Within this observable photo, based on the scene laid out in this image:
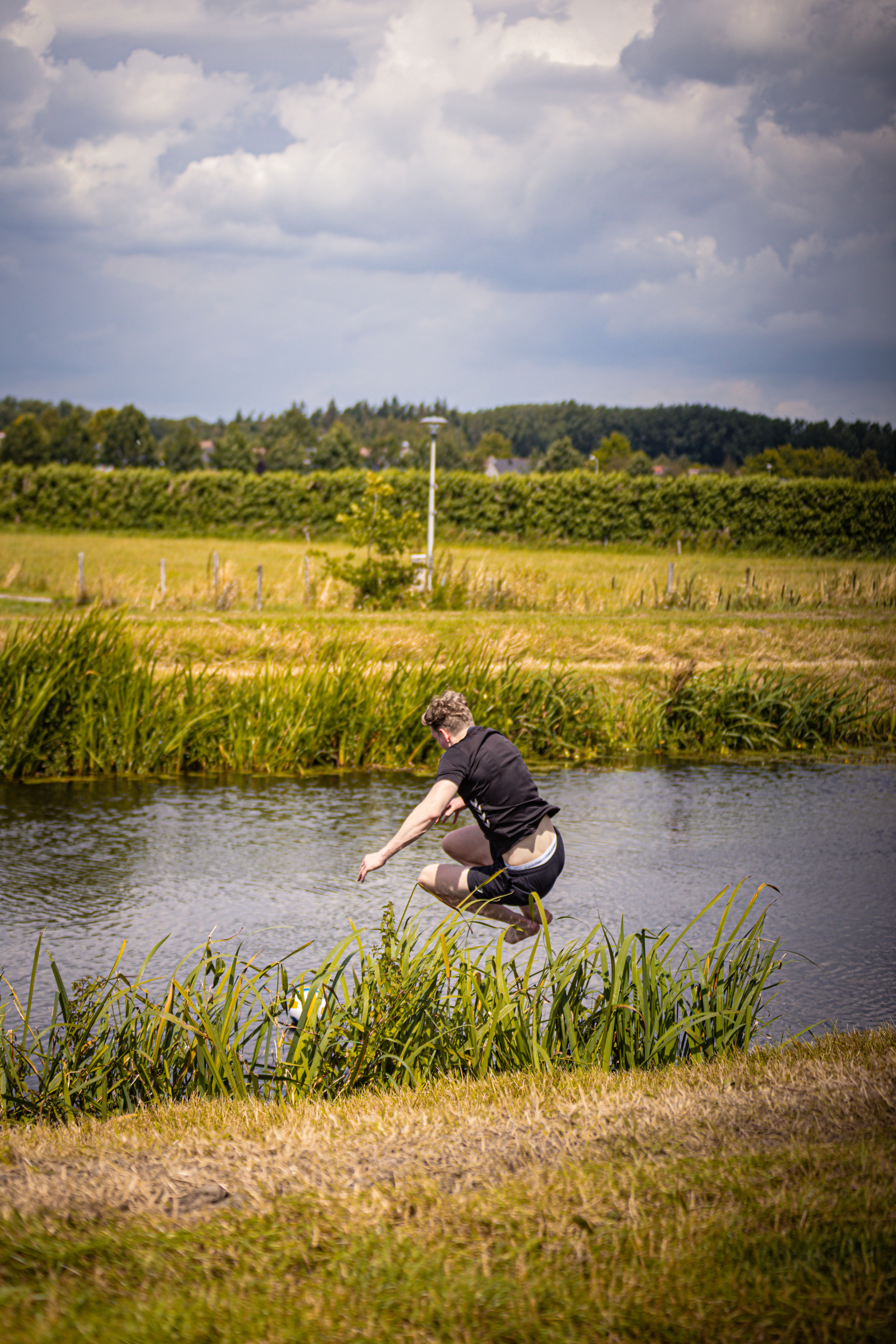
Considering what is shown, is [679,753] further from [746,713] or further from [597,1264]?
[597,1264]

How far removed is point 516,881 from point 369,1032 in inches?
56.2

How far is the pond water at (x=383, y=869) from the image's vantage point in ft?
21.2

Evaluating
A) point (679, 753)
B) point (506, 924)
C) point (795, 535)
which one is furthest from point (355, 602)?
point (795, 535)


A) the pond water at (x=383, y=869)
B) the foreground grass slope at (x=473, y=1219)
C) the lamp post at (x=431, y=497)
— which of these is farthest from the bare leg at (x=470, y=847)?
the lamp post at (x=431, y=497)

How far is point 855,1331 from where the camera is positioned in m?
2.46

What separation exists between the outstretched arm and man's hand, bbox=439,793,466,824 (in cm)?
14

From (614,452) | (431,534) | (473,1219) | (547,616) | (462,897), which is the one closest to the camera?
(473,1219)

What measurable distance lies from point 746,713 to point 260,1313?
1163cm

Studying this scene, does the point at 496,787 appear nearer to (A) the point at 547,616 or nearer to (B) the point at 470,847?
(B) the point at 470,847

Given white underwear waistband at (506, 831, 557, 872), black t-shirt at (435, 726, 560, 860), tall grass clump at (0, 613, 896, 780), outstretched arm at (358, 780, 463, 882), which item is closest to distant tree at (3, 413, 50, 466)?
tall grass clump at (0, 613, 896, 780)

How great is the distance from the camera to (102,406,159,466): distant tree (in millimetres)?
92750

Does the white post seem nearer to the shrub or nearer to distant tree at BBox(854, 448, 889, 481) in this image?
the shrub

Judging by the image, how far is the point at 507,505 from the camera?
Result: 146ft

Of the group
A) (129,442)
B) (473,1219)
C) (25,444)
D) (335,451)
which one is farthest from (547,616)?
(129,442)
